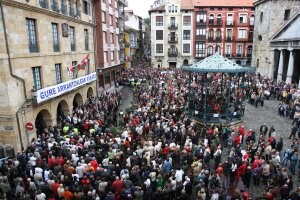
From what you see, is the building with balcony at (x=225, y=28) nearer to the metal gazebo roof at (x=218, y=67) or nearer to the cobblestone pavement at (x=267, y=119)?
the cobblestone pavement at (x=267, y=119)

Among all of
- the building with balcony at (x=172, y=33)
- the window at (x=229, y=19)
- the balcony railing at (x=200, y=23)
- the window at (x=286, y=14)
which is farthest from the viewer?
the balcony railing at (x=200, y=23)

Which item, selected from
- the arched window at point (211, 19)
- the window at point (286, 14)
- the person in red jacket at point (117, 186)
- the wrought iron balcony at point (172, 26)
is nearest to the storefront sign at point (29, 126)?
the person in red jacket at point (117, 186)

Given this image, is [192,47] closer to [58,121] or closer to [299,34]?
[299,34]

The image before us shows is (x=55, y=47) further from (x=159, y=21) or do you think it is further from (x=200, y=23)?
(x=200, y=23)

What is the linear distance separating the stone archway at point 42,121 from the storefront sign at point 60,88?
1.69 meters

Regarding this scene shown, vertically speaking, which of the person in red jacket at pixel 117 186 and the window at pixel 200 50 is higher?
the window at pixel 200 50

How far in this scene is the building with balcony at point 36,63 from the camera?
47.3 ft

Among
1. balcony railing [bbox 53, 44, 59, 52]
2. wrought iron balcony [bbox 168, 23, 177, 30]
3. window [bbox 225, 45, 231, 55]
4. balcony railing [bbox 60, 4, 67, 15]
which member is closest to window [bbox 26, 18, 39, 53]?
balcony railing [bbox 53, 44, 59, 52]

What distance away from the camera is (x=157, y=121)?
703 inches

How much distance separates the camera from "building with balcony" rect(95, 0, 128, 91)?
97.9ft

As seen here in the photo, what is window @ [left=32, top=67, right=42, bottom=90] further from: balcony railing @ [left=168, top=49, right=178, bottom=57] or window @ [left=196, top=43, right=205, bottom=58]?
window @ [left=196, top=43, right=205, bottom=58]

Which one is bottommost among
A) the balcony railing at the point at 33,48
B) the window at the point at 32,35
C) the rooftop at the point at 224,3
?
the balcony railing at the point at 33,48

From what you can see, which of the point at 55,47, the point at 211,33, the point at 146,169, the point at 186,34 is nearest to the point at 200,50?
the point at 211,33

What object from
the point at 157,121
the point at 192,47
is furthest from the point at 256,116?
the point at 192,47
